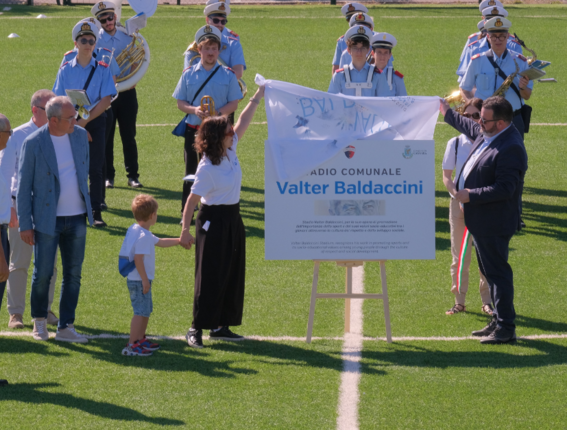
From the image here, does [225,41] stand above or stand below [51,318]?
above

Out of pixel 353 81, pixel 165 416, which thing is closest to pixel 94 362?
pixel 165 416

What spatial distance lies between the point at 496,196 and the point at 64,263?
3636 millimetres

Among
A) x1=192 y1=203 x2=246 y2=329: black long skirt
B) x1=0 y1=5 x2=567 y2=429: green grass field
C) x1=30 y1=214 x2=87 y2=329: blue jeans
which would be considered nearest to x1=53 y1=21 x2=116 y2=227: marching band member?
x1=0 y1=5 x2=567 y2=429: green grass field

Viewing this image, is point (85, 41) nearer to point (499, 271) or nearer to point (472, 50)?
point (472, 50)

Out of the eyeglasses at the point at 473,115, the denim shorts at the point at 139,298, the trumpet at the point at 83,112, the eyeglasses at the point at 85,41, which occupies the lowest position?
the denim shorts at the point at 139,298

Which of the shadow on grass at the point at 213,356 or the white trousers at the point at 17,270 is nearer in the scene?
the shadow on grass at the point at 213,356

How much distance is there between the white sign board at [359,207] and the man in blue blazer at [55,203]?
159cm

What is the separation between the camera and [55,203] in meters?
7.06

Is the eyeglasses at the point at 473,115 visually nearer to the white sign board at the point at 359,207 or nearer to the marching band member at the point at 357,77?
the white sign board at the point at 359,207

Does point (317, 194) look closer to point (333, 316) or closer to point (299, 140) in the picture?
point (299, 140)

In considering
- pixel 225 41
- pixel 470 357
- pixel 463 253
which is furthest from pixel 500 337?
pixel 225 41

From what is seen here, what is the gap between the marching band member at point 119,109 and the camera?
11.9 m

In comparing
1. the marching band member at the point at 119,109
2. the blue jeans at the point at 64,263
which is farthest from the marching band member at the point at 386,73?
the blue jeans at the point at 64,263

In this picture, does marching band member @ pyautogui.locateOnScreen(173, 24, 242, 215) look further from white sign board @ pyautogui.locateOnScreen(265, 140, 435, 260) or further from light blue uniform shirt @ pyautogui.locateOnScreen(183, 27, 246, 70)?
white sign board @ pyautogui.locateOnScreen(265, 140, 435, 260)
